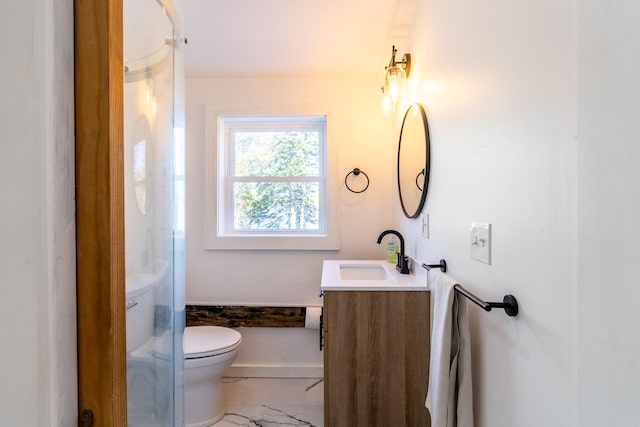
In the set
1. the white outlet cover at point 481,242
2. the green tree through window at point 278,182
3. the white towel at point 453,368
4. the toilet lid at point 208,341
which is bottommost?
the toilet lid at point 208,341

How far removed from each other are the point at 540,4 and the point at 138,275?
3.66ft

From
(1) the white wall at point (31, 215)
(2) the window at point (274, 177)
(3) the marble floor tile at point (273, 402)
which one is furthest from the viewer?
(2) the window at point (274, 177)

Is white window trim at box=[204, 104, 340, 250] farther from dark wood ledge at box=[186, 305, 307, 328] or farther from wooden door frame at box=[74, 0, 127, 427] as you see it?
wooden door frame at box=[74, 0, 127, 427]

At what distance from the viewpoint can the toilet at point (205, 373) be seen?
154cm

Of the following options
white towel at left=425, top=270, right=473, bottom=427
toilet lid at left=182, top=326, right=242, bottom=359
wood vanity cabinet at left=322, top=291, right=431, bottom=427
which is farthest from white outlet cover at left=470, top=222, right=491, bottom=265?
toilet lid at left=182, top=326, right=242, bottom=359

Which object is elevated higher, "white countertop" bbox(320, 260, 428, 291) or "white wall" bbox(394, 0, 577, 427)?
"white wall" bbox(394, 0, 577, 427)

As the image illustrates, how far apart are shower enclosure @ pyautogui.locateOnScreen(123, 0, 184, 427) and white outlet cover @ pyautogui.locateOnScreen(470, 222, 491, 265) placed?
3.07ft

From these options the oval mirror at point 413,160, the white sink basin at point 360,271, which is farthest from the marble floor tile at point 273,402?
the oval mirror at point 413,160

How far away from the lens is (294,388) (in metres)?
1.98

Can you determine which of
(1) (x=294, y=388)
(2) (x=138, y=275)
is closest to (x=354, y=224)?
(1) (x=294, y=388)

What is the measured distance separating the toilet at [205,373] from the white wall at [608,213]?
1529 mm

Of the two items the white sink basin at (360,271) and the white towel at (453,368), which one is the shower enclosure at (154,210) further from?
the white sink basin at (360,271)

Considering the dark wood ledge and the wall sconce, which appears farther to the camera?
the dark wood ledge

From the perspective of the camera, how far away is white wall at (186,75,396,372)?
2.11 meters
